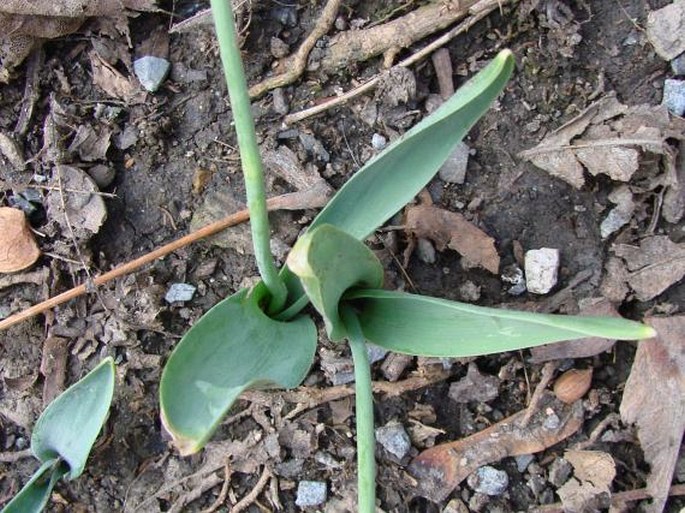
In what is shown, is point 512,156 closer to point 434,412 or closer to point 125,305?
point 434,412

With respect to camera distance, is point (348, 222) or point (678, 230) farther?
point (678, 230)

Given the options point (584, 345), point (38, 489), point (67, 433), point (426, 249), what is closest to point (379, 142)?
point (426, 249)

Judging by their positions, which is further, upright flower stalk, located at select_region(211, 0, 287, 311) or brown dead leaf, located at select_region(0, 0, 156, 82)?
brown dead leaf, located at select_region(0, 0, 156, 82)

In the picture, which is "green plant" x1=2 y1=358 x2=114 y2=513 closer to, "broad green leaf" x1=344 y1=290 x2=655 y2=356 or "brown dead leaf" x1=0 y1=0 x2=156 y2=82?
"broad green leaf" x1=344 y1=290 x2=655 y2=356

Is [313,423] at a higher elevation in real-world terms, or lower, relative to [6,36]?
lower

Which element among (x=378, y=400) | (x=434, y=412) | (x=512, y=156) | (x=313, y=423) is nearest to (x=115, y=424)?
(x=313, y=423)

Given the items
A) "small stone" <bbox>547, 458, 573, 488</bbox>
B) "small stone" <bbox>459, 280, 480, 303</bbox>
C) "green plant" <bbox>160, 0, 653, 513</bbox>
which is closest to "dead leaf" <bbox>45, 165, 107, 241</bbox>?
"green plant" <bbox>160, 0, 653, 513</bbox>

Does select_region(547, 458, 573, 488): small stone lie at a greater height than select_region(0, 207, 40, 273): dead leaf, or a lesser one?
lesser
